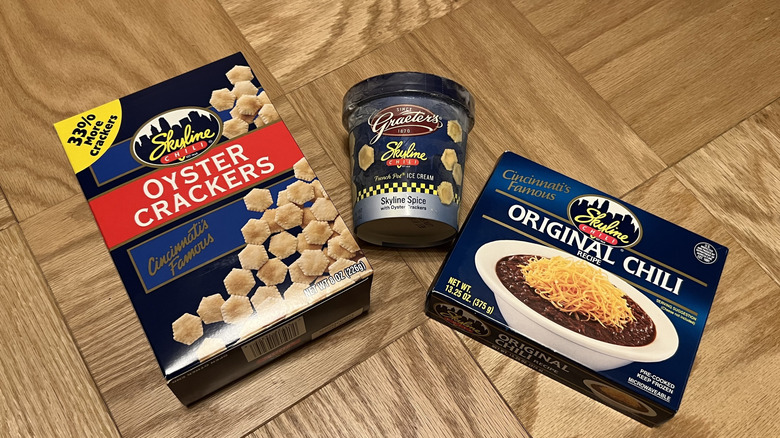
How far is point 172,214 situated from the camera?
738 millimetres

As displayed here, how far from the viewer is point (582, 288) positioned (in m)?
0.77

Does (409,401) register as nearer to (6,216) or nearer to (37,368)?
(37,368)

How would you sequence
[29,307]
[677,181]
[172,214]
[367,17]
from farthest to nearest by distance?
[367,17], [677,181], [29,307], [172,214]

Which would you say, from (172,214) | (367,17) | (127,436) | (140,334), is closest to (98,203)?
(172,214)

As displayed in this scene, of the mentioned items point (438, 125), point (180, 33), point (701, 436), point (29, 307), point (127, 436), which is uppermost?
point (180, 33)

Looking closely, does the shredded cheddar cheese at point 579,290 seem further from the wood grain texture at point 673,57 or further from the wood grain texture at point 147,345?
the wood grain texture at point 673,57

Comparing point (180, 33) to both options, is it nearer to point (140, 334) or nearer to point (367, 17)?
point (367, 17)

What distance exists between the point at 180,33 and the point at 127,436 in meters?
0.69

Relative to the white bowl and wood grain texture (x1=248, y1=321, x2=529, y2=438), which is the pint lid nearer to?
the white bowl

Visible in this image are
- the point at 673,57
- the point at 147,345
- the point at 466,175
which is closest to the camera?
the point at 147,345

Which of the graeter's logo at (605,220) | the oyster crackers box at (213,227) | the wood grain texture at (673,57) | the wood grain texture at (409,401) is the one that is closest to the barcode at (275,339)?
the oyster crackers box at (213,227)

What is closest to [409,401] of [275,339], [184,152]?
[275,339]

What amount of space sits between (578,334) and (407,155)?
1.07ft

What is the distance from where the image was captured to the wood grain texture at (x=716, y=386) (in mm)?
812
